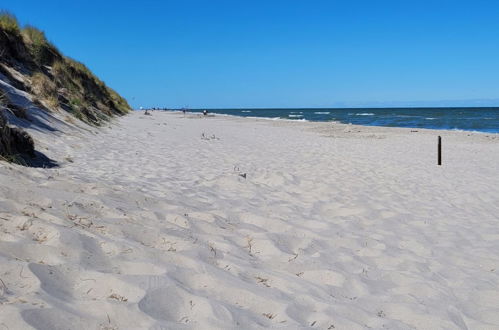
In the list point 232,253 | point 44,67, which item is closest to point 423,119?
point 44,67

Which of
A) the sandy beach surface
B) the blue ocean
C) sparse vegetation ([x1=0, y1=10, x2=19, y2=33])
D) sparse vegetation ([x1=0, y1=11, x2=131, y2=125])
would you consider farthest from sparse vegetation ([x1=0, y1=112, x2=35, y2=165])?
the blue ocean

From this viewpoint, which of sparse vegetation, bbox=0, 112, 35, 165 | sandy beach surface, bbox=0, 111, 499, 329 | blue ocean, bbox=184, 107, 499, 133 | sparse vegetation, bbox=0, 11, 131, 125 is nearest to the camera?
sandy beach surface, bbox=0, 111, 499, 329

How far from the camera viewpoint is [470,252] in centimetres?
447

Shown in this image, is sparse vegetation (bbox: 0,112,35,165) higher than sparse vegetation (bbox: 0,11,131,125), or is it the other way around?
sparse vegetation (bbox: 0,11,131,125)

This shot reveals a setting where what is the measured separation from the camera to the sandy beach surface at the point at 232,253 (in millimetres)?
2420

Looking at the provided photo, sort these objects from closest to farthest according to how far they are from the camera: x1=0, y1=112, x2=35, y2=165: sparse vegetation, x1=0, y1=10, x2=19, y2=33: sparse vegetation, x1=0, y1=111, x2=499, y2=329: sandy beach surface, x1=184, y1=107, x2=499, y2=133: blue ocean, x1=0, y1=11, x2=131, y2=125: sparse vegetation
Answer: x1=0, y1=111, x2=499, y2=329: sandy beach surface → x1=0, y1=112, x2=35, y2=165: sparse vegetation → x1=0, y1=11, x2=131, y2=125: sparse vegetation → x1=0, y1=10, x2=19, y2=33: sparse vegetation → x1=184, y1=107, x2=499, y2=133: blue ocean

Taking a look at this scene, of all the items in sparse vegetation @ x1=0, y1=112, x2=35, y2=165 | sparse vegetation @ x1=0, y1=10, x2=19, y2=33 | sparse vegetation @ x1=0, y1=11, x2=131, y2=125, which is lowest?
sparse vegetation @ x1=0, y1=112, x2=35, y2=165

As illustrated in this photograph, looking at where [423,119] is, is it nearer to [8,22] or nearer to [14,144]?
[8,22]

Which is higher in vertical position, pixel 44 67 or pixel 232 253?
pixel 44 67

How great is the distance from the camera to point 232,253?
364 centimetres

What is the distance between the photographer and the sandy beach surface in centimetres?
242

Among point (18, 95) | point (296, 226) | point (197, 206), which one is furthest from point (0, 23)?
point (296, 226)

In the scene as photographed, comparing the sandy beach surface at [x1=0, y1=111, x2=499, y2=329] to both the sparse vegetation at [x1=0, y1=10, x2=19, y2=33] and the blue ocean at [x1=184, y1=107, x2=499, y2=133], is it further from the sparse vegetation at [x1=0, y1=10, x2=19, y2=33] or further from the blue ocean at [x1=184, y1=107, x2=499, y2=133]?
the blue ocean at [x1=184, y1=107, x2=499, y2=133]

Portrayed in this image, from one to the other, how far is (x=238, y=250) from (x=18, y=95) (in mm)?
9151
